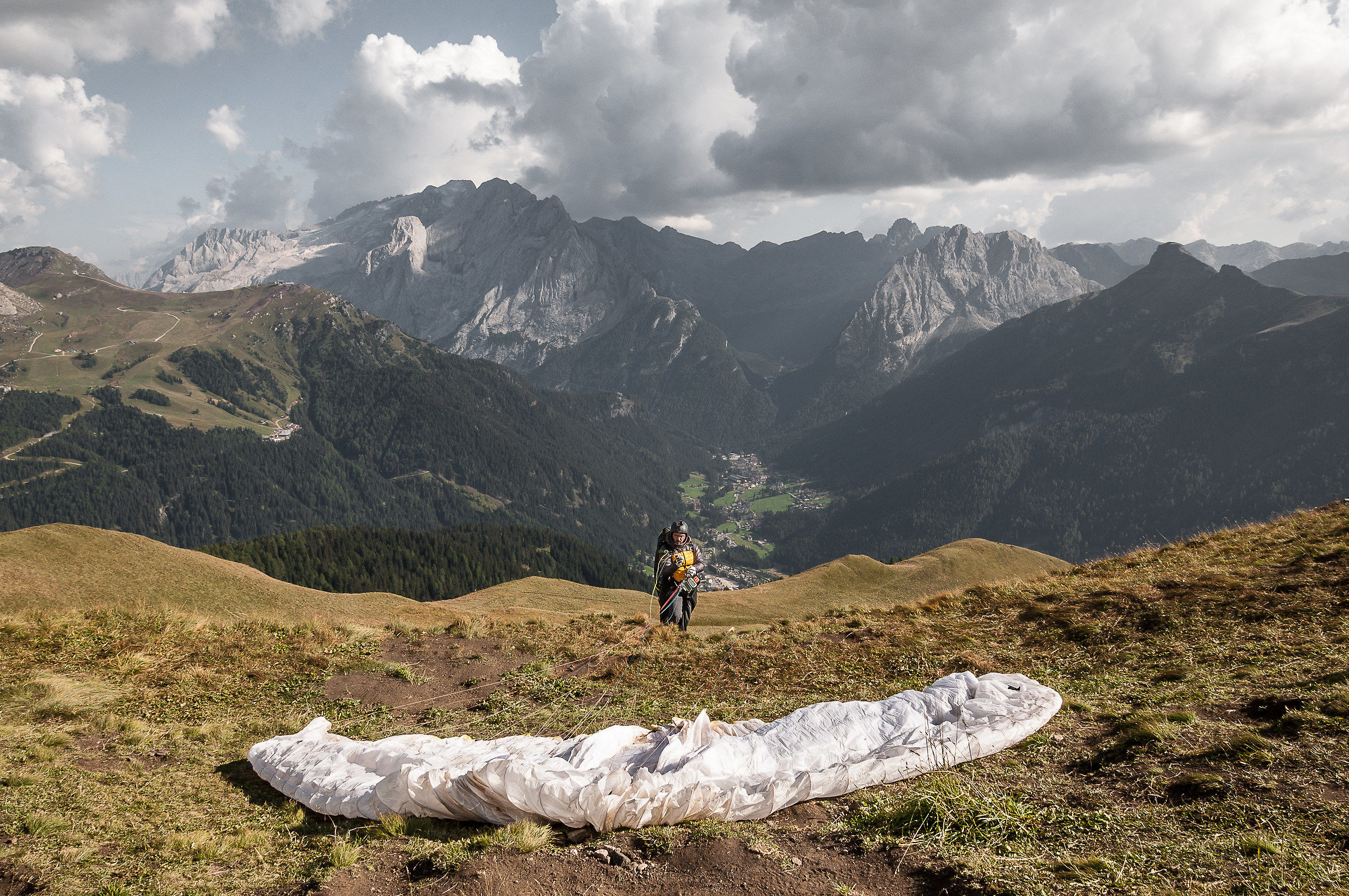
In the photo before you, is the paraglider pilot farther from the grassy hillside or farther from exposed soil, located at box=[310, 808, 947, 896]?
exposed soil, located at box=[310, 808, 947, 896]

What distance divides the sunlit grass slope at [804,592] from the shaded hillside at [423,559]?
212 ft

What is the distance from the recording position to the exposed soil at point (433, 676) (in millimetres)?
14688

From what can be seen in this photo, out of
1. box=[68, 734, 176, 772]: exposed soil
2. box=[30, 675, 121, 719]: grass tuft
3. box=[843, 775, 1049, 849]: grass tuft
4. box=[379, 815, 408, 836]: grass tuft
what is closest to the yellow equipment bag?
box=[843, 775, 1049, 849]: grass tuft

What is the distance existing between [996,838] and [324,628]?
1823 centimetres

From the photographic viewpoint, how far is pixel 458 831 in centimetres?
759

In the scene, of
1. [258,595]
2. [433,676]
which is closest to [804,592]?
[433,676]

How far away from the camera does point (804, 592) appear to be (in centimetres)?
3509

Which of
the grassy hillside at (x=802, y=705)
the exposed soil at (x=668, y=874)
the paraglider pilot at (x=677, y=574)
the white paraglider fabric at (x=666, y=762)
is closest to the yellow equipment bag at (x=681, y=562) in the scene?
the paraglider pilot at (x=677, y=574)

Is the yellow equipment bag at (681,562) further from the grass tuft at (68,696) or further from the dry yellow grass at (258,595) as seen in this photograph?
the grass tuft at (68,696)

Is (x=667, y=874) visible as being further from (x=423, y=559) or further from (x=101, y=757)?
(x=423, y=559)

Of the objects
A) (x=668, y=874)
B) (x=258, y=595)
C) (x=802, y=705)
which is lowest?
(x=802, y=705)

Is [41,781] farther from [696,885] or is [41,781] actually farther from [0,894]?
[696,885]

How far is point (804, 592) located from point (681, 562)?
53.7 ft

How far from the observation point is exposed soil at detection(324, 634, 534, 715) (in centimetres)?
1469
